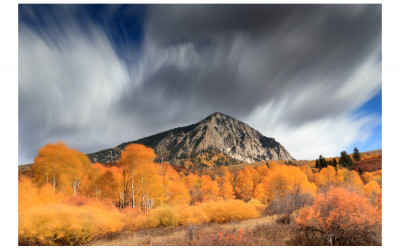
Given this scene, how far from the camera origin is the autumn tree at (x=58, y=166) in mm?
14750

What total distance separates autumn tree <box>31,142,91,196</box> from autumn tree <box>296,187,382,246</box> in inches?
731

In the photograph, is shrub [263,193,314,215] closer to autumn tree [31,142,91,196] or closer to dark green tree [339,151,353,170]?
autumn tree [31,142,91,196]

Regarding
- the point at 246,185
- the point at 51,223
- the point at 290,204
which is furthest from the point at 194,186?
the point at 51,223

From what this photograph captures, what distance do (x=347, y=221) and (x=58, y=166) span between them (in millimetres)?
21266

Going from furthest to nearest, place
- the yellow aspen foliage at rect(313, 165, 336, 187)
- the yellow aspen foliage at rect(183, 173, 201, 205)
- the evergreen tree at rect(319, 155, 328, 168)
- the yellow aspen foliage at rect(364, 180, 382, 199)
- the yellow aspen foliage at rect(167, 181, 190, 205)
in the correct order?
the evergreen tree at rect(319, 155, 328, 168)
the yellow aspen foliage at rect(313, 165, 336, 187)
the yellow aspen foliage at rect(183, 173, 201, 205)
the yellow aspen foliage at rect(167, 181, 190, 205)
the yellow aspen foliage at rect(364, 180, 382, 199)

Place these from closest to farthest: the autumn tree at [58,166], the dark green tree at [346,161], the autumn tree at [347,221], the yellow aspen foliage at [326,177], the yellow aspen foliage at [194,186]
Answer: the autumn tree at [347,221] < the autumn tree at [58,166] < the yellow aspen foliage at [194,186] < the yellow aspen foliage at [326,177] < the dark green tree at [346,161]

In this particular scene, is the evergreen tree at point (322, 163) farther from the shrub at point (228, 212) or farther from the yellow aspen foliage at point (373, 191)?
the shrub at point (228, 212)

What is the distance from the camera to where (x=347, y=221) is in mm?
8352

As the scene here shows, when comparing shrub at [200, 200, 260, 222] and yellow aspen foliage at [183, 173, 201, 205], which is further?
yellow aspen foliage at [183, 173, 201, 205]

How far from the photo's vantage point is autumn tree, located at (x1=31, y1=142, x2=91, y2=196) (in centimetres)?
1475

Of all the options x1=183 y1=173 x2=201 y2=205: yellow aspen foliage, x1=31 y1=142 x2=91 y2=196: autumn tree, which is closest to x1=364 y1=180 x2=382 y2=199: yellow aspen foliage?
x1=31 y1=142 x2=91 y2=196: autumn tree

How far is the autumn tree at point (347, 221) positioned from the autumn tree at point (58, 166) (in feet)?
60.9

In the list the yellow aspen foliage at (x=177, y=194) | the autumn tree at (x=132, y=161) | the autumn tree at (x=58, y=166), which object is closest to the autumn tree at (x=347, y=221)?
the autumn tree at (x=132, y=161)

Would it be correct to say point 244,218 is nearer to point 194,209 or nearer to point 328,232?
point 194,209
